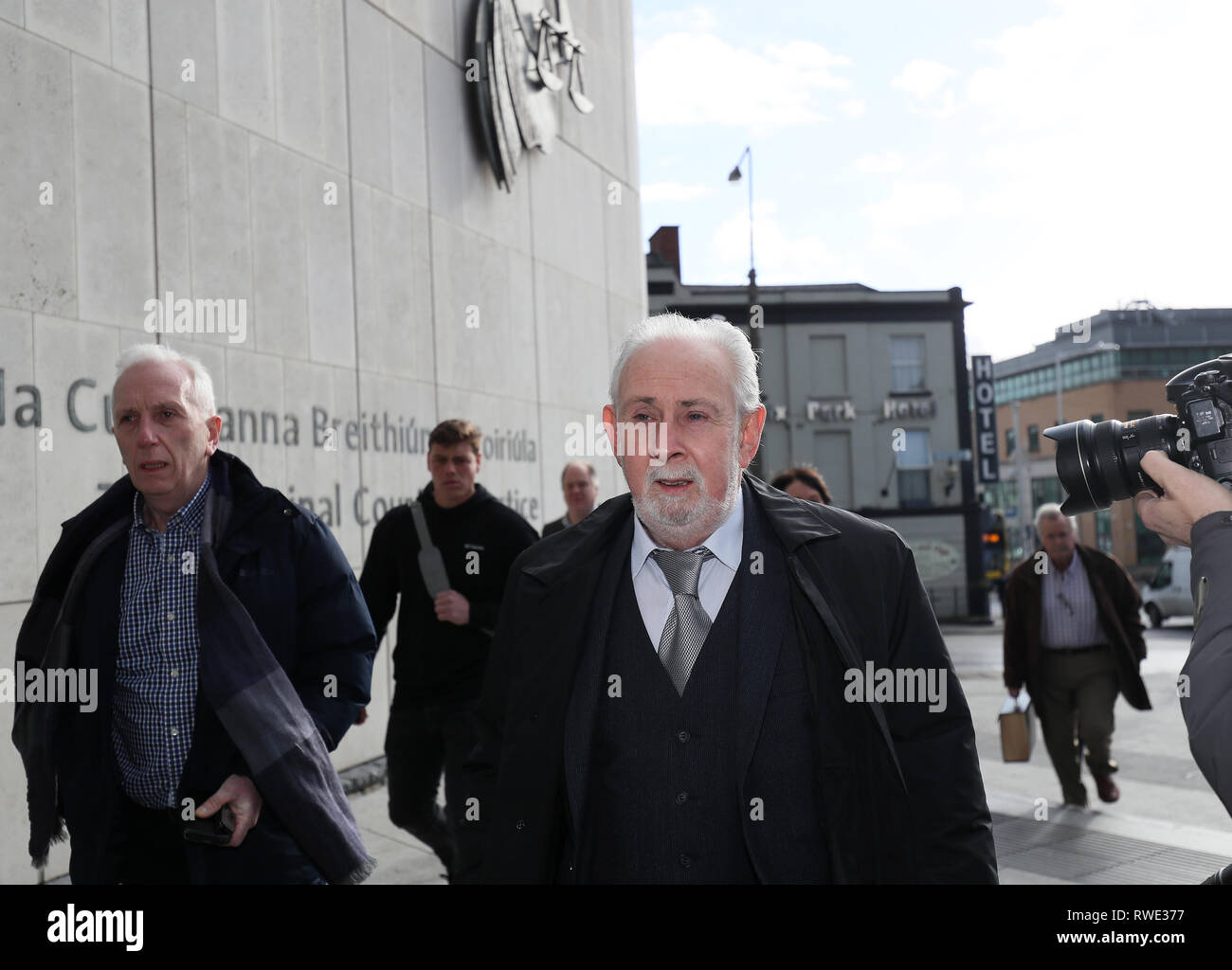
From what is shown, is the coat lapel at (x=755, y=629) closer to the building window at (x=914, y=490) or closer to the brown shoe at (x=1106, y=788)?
the brown shoe at (x=1106, y=788)

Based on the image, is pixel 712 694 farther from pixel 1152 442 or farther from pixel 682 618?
pixel 1152 442

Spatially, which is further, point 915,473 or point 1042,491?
point 1042,491

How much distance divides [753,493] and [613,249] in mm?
11990

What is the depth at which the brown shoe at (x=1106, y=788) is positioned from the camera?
7.46 metres

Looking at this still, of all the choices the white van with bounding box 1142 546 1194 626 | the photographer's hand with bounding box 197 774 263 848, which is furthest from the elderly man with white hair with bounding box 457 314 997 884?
the white van with bounding box 1142 546 1194 626

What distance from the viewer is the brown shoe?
294 inches

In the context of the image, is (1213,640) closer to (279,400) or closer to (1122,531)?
(279,400)

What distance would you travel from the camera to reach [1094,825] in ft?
22.7

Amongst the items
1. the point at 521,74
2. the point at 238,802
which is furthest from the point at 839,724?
the point at 521,74

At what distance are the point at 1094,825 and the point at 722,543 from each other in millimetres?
5671

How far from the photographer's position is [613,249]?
14125mm

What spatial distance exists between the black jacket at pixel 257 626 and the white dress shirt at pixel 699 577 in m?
1.09

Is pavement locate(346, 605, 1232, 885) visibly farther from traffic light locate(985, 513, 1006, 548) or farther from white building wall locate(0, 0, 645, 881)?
traffic light locate(985, 513, 1006, 548)

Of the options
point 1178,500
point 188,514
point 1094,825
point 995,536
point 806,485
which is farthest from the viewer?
point 995,536
